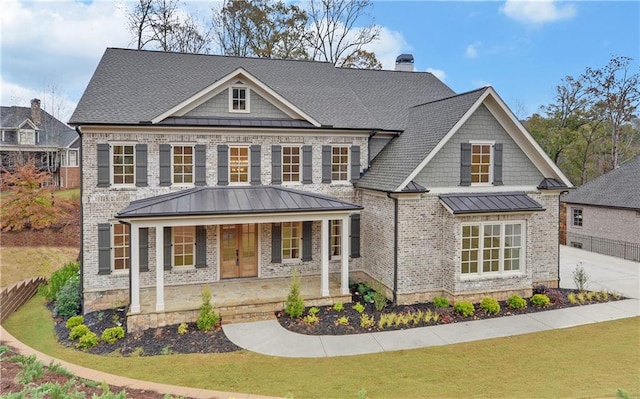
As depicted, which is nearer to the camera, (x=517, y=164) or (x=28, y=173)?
(x=517, y=164)

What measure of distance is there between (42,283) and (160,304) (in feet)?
26.0

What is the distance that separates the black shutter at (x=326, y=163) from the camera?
1480 centimetres

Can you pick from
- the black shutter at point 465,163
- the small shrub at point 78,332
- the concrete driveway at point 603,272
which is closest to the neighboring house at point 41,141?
the small shrub at point 78,332

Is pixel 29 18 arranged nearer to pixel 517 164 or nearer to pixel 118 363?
pixel 118 363

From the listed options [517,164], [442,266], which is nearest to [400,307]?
[442,266]

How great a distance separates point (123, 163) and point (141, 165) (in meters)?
0.60

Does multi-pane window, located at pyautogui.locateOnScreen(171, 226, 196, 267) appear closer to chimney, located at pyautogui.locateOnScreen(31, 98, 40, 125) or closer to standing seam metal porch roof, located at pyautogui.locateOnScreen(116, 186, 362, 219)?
standing seam metal porch roof, located at pyautogui.locateOnScreen(116, 186, 362, 219)

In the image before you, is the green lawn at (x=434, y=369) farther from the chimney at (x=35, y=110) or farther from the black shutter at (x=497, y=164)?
the chimney at (x=35, y=110)

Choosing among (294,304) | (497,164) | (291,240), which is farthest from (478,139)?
(294,304)

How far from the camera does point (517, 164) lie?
13.8 m

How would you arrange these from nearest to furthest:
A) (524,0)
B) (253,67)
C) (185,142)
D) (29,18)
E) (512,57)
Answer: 1. (185,142)
2. (29,18)
3. (524,0)
4. (253,67)
5. (512,57)

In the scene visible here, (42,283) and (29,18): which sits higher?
(29,18)

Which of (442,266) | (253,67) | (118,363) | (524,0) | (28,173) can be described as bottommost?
(118,363)

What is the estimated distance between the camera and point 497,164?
534 inches
